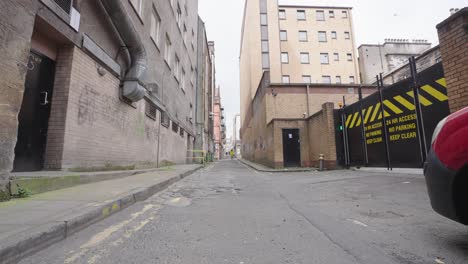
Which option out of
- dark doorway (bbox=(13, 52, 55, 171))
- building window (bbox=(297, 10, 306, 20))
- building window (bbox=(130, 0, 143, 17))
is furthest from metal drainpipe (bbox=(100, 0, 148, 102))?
building window (bbox=(297, 10, 306, 20))

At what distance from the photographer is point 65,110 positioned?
523cm

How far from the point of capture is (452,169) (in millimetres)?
1771

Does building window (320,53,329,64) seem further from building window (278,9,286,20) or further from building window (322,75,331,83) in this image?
building window (278,9,286,20)

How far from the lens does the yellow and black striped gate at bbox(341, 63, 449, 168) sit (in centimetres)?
665

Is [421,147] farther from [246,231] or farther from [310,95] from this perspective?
[310,95]

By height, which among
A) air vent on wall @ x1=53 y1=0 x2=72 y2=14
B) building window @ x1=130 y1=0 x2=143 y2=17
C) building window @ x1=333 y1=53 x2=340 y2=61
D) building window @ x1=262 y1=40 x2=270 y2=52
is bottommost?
air vent on wall @ x1=53 y1=0 x2=72 y2=14

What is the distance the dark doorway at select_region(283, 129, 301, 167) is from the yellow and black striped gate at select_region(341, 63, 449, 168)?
12.3 feet

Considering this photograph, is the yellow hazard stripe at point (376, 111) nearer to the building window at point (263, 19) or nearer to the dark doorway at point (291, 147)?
the dark doorway at point (291, 147)

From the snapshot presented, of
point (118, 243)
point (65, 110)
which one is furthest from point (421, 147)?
point (65, 110)

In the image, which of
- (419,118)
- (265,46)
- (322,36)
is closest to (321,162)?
(419,118)

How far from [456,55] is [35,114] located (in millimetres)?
8752

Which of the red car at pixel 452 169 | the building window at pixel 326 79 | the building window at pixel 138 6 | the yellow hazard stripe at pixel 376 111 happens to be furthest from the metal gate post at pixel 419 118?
the building window at pixel 326 79

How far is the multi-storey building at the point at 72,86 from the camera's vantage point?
12.5 ft

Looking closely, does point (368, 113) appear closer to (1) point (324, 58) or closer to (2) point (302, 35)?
(1) point (324, 58)
